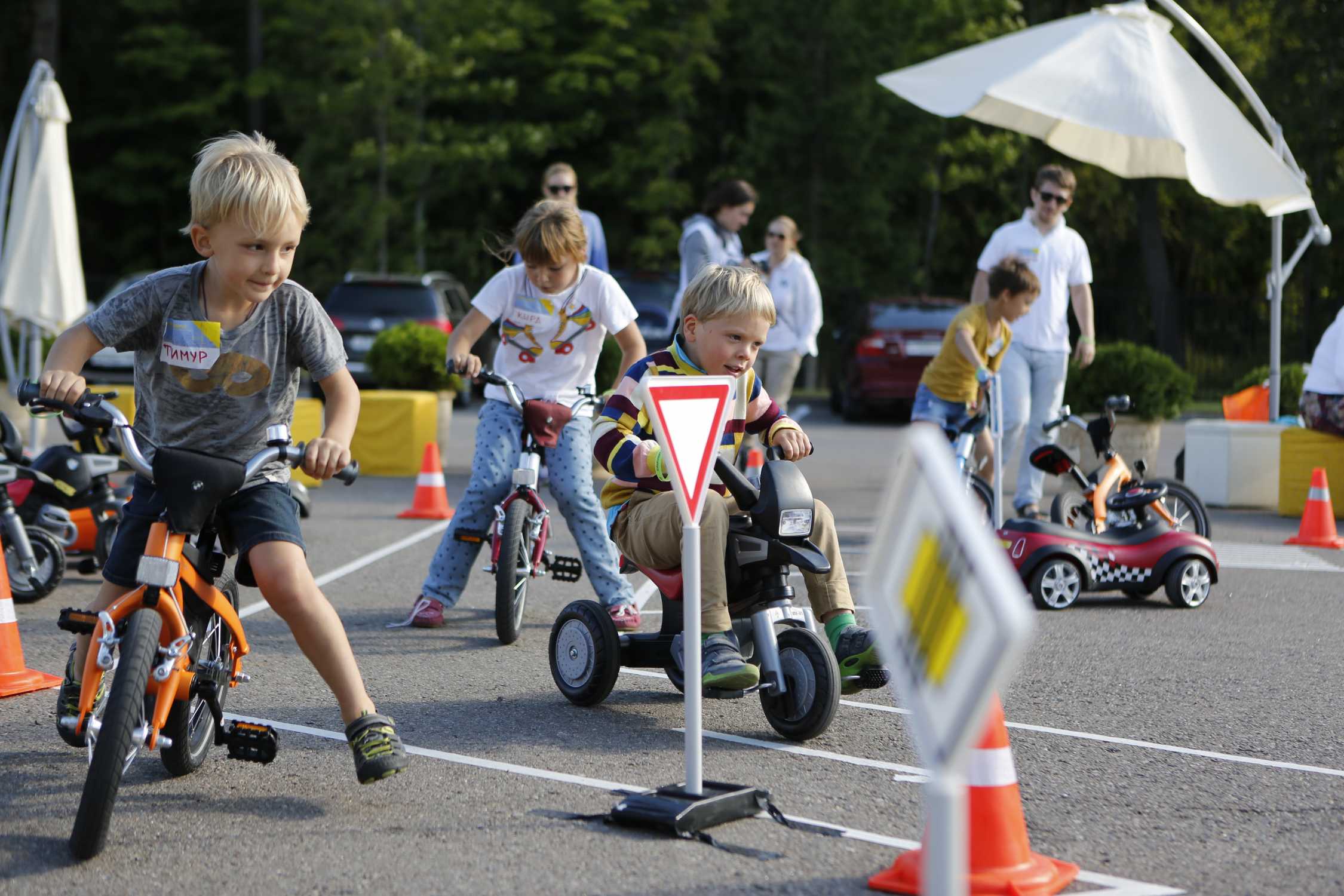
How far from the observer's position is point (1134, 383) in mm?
13648

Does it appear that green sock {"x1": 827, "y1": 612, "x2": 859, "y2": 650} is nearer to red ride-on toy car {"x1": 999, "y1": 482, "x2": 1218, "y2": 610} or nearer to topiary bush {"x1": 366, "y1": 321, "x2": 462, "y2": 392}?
red ride-on toy car {"x1": 999, "y1": 482, "x2": 1218, "y2": 610}

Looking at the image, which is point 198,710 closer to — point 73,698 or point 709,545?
point 73,698

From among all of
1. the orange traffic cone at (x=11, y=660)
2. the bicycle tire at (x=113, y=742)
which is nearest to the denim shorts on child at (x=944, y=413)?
the orange traffic cone at (x=11, y=660)

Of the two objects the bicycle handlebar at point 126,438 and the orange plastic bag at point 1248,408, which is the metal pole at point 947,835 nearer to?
the bicycle handlebar at point 126,438

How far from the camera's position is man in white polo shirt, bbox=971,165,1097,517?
9.84 metres

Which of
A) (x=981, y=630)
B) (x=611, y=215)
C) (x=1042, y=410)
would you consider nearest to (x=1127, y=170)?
(x=1042, y=410)

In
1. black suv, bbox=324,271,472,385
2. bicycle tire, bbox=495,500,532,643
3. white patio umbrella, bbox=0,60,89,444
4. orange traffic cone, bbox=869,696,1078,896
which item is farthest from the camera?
black suv, bbox=324,271,472,385

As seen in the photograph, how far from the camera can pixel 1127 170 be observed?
475 inches

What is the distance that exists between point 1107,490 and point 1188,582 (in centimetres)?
107

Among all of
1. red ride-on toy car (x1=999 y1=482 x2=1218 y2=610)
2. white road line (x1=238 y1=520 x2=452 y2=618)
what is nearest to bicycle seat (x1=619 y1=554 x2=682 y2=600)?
white road line (x1=238 y1=520 x2=452 y2=618)

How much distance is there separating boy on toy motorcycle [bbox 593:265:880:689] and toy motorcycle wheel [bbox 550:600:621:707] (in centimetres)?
22

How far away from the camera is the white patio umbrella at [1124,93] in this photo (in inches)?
411

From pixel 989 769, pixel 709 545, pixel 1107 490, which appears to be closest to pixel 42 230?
pixel 1107 490

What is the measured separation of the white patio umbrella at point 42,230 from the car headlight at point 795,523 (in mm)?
9368
